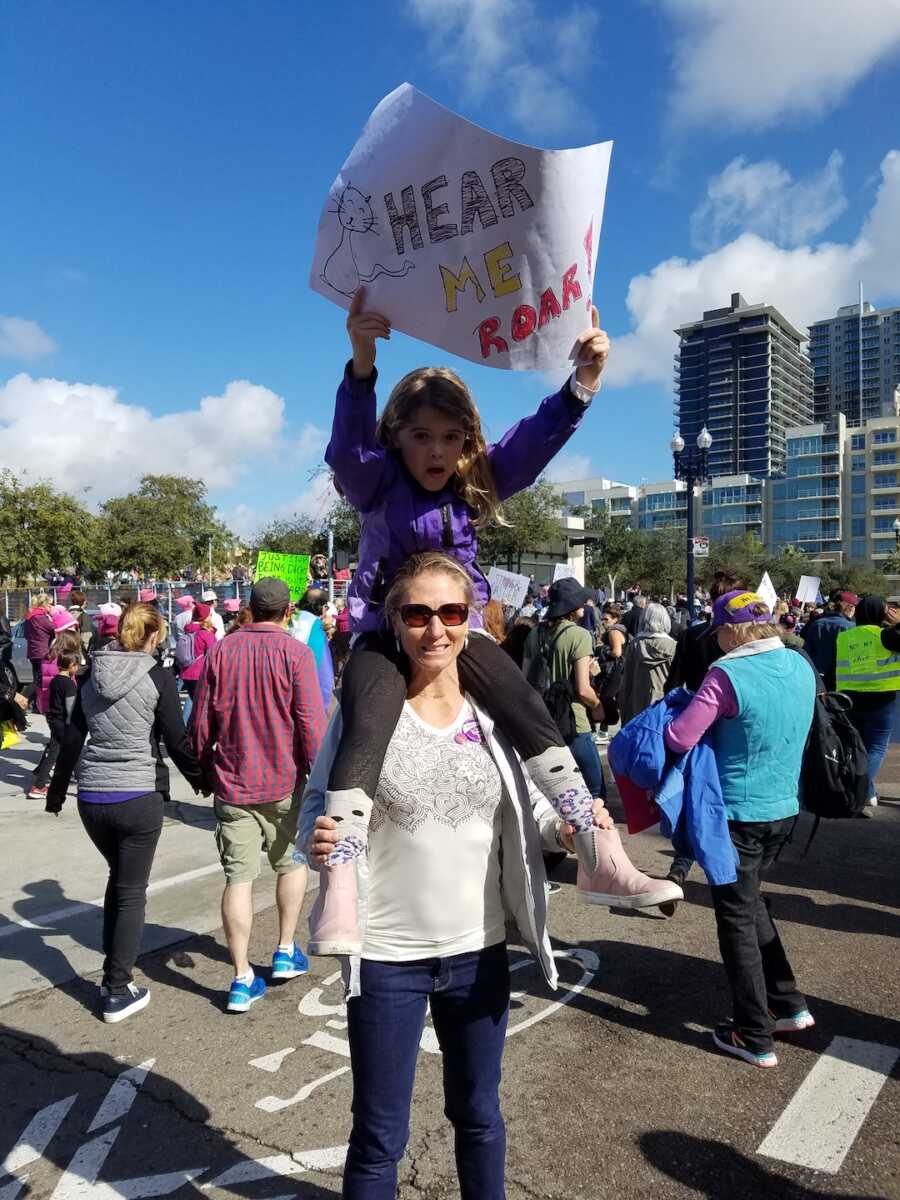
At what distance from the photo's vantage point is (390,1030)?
2010 millimetres

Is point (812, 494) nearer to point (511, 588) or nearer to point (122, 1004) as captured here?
point (511, 588)

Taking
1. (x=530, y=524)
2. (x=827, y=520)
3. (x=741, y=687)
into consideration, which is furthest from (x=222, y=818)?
(x=827, y=520)

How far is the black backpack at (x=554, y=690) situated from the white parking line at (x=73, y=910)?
271cm

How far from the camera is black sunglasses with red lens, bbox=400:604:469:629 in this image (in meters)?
2.03

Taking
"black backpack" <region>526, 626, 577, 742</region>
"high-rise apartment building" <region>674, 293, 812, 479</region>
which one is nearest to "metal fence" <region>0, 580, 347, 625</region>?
"black backpack" <region>526, 626, 577, 742</region>

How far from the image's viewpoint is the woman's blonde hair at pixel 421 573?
2.07 meters

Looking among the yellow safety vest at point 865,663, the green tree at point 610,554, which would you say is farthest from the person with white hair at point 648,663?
the green tree at point 610,554

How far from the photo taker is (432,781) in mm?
2061

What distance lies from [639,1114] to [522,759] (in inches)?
71.9

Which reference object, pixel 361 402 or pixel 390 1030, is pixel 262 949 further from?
pixel 361 402

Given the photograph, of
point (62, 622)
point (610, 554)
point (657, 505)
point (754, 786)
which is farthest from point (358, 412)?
point (657, 505)

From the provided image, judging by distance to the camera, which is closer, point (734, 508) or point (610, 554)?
point (610, 554)

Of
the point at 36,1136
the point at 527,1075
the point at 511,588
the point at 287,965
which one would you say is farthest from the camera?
the point at 511,588

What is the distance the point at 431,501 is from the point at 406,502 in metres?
0.07
